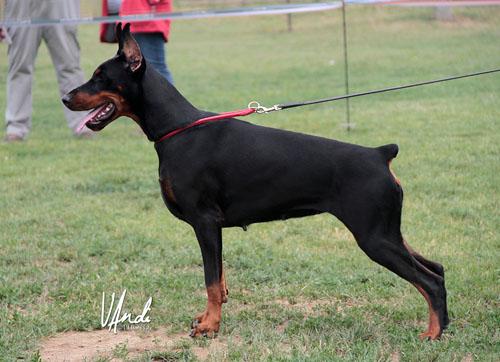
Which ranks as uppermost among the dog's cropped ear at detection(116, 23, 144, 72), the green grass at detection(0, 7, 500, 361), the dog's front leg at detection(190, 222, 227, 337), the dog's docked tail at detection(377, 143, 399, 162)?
the dog's cropped ear at detection(116, 23, 144, 72)

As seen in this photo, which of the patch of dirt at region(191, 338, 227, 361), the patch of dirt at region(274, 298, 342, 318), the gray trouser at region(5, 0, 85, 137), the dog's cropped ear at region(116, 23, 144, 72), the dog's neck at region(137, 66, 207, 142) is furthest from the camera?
the gray trouser at region(5, 0, 85, 137)

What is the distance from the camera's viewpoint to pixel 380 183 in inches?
167

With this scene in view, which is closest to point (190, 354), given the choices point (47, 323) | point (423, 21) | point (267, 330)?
point (267, 330)

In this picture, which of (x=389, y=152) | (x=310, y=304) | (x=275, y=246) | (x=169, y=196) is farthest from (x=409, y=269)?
(x=275, y=246)

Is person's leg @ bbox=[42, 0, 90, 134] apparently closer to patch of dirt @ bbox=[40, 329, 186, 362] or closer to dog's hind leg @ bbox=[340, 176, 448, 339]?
patch of dirt @ bbox=[40, 329, 186, 362]

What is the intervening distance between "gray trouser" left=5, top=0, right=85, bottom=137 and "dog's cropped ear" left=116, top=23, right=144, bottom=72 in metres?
5.42

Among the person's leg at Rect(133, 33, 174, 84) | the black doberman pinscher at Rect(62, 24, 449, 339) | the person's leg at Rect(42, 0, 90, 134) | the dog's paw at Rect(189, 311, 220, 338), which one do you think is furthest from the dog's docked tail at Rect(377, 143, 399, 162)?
the person's leg at Rect(42, 0, 90, 134)

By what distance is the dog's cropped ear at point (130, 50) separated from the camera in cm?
440

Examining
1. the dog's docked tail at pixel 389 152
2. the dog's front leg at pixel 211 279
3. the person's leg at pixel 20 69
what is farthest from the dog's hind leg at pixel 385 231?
the person's leg at pixel 20 69

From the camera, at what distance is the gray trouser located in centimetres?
959

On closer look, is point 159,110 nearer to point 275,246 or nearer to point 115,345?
point 115,345

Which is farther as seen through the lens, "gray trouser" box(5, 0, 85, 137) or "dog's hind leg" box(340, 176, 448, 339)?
"gray trouser" box(5, 0, 85, 137)

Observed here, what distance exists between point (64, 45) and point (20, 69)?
23.1 inches

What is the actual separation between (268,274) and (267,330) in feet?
3.29
